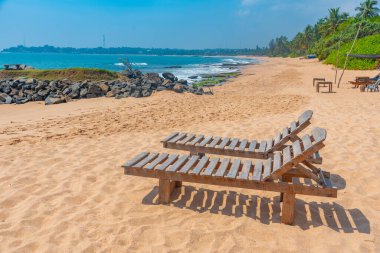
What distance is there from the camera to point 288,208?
11.8ft

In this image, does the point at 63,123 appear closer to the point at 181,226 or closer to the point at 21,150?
the point at 21,150

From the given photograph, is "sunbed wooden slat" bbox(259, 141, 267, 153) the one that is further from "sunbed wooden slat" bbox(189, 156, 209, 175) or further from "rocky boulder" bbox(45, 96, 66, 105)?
"rocky boulder" bbox(45, 96, 66, 105)

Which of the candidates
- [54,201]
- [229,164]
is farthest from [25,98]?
[229,164]

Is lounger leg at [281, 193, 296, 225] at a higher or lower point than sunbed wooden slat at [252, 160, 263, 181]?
lower

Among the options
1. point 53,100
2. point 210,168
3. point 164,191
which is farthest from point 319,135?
point 53,100

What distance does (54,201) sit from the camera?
4.06 m

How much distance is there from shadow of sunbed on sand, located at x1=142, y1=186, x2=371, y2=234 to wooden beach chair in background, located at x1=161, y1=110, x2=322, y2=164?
638 millimetres

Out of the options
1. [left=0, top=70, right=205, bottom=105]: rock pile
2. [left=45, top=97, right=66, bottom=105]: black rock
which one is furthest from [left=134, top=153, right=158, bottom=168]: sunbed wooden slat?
[left=45, top=97, right=66, bottom=105]: black rock

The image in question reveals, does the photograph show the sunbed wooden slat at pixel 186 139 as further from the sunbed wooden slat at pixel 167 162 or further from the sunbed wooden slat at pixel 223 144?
the sunbed wooden slat at pixel 167 162

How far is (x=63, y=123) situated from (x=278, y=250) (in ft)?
26.1

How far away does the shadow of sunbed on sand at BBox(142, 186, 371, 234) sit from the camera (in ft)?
12.0

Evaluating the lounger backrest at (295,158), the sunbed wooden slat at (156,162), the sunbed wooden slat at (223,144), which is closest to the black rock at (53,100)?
the sunbed wooden slat at (223,144)

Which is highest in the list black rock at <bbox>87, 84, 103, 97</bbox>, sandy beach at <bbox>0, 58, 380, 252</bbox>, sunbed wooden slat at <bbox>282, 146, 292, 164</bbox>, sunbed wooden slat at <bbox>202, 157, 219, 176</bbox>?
sunbed wooden slat at <bbox>282, 146, 292, 164</bbox>

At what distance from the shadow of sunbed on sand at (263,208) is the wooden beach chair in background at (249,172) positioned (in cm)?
22
